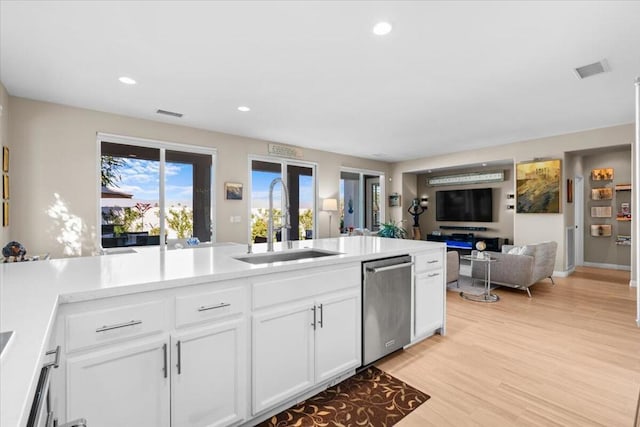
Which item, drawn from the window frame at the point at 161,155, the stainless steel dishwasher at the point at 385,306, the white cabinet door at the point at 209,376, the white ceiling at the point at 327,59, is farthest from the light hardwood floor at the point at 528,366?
the window frame at the point at 161,155

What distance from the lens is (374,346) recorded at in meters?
2.36

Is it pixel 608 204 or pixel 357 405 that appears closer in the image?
pixel 357 405

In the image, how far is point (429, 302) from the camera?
285 cm

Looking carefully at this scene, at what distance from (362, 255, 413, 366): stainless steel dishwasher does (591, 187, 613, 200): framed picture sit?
6.74m

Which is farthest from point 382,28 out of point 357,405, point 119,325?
point 357,405

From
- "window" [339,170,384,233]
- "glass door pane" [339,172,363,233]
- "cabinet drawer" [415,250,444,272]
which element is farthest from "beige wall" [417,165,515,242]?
"cabinet drawer" [415,250,444,272]

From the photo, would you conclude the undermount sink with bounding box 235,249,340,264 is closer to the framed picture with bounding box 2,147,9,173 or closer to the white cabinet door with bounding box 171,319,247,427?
the white cabinet door with bounding box 171,319,247,427

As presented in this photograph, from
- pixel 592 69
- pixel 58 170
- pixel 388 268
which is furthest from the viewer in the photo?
pixel 58 170

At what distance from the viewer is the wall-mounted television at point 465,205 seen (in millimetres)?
8234

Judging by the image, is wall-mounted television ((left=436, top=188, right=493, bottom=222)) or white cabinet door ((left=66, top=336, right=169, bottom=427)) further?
wall-mounted television ((left=436, top=188, right=493, bottom=222))

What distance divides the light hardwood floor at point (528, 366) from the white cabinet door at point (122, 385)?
4.47 feet

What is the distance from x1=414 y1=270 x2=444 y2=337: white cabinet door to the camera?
272cm

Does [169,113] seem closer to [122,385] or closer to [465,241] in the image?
[122,385]

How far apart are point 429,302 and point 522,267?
7.89 feet
